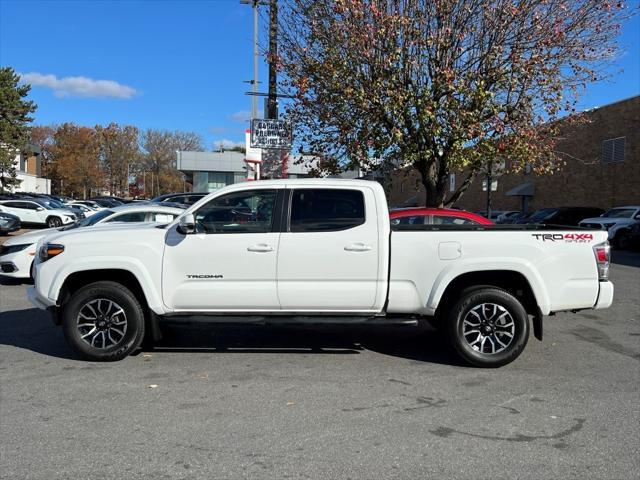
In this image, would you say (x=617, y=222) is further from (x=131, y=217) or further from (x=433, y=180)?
(x=131, y=217)

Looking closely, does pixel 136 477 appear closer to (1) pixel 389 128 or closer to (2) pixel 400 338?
(2) pixel 400 338

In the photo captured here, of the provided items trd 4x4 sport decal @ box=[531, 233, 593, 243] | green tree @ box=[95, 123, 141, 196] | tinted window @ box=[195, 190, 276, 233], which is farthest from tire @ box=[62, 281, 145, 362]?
green tree @ box=[95, 123, 141, 196]

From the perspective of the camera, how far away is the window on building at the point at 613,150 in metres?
30.1

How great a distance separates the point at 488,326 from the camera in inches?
225

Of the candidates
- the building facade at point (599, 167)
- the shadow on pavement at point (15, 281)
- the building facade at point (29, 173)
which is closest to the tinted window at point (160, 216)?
the shadow on pavement at point (15, 281)

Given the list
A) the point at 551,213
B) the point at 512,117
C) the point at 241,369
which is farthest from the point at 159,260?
the point at 551,213

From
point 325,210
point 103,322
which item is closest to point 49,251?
point 103,322

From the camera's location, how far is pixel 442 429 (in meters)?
4.24

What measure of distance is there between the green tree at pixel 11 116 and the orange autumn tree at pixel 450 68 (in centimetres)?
4635

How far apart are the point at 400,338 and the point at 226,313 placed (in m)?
2.44

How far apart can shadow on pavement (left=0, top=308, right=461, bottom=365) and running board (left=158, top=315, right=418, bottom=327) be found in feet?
0.94

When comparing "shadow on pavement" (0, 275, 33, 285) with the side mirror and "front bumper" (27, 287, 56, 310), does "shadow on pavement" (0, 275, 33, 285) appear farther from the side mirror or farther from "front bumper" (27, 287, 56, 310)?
the side mirror

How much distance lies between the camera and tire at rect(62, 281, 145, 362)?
574 centimetres

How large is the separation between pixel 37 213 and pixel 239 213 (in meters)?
25.8
